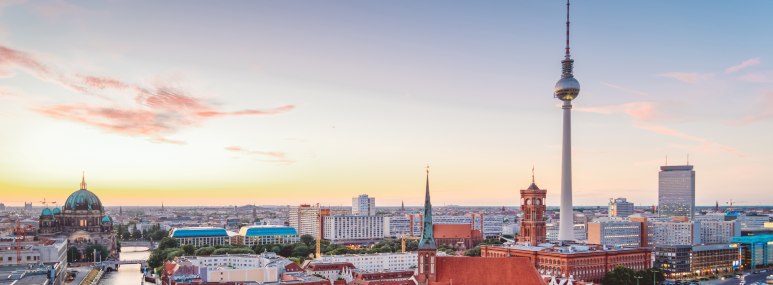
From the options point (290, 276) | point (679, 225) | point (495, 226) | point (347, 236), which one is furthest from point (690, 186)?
point (290, 276)

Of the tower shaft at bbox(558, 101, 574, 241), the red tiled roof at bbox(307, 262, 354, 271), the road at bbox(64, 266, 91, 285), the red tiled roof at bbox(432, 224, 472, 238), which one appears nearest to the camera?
the red tiled roof at bbox(307, 262, 354, 271)

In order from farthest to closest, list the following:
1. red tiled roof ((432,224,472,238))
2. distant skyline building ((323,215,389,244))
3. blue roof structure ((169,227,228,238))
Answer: distant skyline building ((323,215,389,244)), blue roof structure ((169,227,228,238)), red tiled roof ((432,224,472,238))

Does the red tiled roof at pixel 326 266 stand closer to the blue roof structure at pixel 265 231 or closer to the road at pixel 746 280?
the road at pixel 746 280

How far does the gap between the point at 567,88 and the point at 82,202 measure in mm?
83920

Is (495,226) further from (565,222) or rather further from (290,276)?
(290,276)

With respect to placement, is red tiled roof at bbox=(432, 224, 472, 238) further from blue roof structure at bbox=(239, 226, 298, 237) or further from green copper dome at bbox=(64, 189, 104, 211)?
green copper dome at bbox=(64, 189, 104, 211)

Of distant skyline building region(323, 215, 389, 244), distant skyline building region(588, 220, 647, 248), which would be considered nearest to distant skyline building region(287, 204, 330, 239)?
distant skyline building region(323, 215, 389, 244)

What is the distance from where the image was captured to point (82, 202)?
122 m

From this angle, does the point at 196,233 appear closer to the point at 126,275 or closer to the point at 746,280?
the point at 126,275

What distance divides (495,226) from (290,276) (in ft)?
399

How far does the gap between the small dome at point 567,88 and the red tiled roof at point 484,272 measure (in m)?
54.3

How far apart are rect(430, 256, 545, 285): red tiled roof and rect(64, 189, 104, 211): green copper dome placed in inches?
3788

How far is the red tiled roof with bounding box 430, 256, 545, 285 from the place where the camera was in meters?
42.5

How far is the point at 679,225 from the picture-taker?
128 metres
